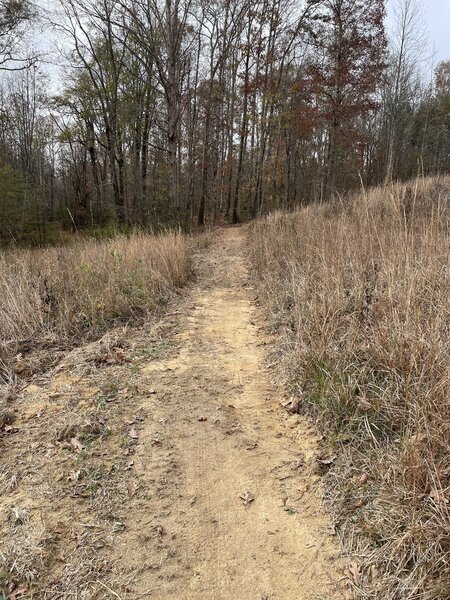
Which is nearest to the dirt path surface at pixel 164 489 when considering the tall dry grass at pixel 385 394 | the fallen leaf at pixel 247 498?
the fallen leaf at pixel 247 498

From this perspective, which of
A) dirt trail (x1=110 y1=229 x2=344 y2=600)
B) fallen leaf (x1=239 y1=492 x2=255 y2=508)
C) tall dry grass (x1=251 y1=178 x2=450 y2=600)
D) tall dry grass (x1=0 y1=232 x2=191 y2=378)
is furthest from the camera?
tall dry grass (x1=0 y1=232 x2=191 y2=378)

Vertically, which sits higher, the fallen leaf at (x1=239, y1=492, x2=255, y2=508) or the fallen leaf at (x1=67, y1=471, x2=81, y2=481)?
the fallen leaf at (x1=67, y1=471, x2=81, y2=481)

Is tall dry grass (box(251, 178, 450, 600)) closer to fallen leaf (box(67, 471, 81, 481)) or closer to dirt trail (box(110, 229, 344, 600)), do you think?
dirt trail (box(110, 229, 344, 600))

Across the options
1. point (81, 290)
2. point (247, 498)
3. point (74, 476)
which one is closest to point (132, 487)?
point (74, 476)

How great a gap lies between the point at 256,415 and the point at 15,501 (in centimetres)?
156

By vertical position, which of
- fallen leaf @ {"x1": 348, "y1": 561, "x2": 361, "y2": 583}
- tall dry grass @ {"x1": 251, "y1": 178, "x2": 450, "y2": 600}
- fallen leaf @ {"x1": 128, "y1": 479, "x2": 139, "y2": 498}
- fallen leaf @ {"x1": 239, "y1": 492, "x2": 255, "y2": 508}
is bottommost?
fallen leaf @ {"x1": 348, "y1": 561, "x2": 361, "y2": 583}

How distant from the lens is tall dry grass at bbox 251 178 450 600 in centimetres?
149

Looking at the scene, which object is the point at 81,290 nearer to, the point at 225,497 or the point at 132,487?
the point at 132,487

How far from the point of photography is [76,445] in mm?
2387

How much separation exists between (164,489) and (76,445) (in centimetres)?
71

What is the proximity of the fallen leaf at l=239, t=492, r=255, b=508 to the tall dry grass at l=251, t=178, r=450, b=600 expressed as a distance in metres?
0.42

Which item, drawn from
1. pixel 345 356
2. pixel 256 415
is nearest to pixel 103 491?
pixel 256 415

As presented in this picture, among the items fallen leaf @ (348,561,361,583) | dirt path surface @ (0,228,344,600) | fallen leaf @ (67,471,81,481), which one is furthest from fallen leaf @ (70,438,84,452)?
fallen leaf @ (348,561,361,583)

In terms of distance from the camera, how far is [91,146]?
21016mm
